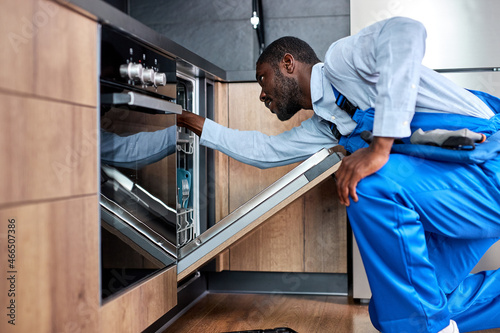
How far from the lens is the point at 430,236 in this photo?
1329 millimetres

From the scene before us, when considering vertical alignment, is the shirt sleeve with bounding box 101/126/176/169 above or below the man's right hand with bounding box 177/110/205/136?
below

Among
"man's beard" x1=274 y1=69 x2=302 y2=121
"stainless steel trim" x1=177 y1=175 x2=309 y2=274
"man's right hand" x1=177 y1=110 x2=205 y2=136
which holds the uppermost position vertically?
"man's beard" x1=274 y1=69 x2=302 y2=121

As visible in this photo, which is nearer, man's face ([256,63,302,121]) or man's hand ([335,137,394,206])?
man's hand ([335,137,394,206])

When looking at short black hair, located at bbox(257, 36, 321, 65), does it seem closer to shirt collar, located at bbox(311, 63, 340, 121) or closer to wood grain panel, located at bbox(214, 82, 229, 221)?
shirt collar, located at bbox(311, 63, 340, 121)

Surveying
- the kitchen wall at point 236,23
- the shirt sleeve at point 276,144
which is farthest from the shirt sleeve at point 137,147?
the kitchen wall at point 236,23

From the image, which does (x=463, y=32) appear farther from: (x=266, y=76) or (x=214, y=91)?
(x=214, y=91)

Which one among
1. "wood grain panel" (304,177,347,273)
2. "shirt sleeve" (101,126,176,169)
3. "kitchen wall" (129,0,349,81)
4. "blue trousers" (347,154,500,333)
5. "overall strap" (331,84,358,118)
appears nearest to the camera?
"shirt sleeve" (101,126,176,169)

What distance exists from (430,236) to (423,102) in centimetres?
35

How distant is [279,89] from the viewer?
1.62 m

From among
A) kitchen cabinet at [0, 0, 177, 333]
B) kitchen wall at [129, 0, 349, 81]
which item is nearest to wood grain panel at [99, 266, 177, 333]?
kitchen cabinet at [0, 0, 177, 333]

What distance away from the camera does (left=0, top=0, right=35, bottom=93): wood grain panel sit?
73 centimetres

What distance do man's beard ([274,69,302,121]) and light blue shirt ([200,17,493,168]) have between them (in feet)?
0.30

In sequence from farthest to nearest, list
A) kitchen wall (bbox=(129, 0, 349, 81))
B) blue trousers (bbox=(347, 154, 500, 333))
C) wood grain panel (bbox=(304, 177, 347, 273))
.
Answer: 1. kitchen wall (bbox=(129, 0, 349, 81))
2. wood grain panel (bbox=(304, 177, 347, 273))
3. blue trousers (bbox=(347, 154, 500, 333))

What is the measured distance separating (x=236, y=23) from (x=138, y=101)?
1525mm
